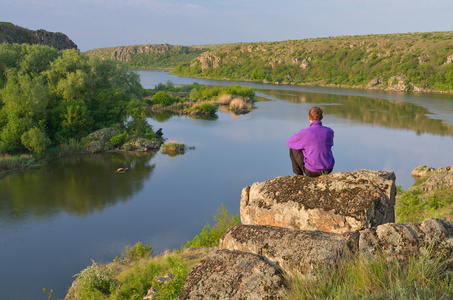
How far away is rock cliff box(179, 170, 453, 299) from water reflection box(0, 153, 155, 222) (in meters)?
16.3

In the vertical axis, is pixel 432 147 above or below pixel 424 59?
below

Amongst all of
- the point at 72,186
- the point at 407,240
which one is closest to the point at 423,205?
the point at 407,240

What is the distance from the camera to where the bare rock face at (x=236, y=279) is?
3797 mm

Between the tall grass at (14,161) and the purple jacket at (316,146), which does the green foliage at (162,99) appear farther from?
the purple jacket at (316,146)

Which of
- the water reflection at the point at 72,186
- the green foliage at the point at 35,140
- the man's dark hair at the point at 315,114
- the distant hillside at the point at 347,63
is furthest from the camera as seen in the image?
the distant hillside at the point at 347,63

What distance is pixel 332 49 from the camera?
11762 centimetres

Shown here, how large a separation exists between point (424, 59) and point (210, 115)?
6675cm

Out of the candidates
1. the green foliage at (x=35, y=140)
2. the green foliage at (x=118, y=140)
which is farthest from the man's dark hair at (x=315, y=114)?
the green foliage at (x=118, y=140)

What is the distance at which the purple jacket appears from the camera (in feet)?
20.7

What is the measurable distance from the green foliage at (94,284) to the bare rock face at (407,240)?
8175 millimetres

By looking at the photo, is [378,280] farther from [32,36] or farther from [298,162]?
[32,36]

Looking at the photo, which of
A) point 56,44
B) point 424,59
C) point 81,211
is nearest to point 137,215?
point 81,211

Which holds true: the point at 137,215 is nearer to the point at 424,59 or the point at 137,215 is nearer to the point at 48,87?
the point at 48,87

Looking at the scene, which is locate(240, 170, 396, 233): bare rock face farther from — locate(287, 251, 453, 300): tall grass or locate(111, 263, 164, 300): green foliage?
locate(111, 263, 164, 300): green foliage
